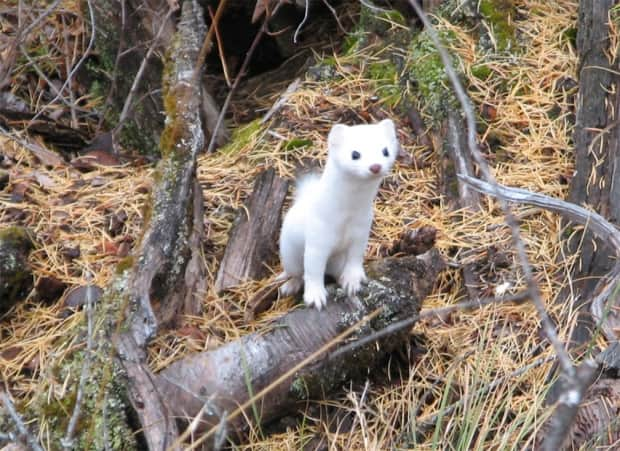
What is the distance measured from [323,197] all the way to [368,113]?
136 cm

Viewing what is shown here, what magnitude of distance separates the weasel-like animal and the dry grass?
0.20 m

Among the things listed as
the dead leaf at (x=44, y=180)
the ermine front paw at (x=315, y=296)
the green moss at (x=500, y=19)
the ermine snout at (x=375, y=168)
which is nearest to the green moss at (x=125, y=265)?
the ermine front paw at (x=315, y=296)

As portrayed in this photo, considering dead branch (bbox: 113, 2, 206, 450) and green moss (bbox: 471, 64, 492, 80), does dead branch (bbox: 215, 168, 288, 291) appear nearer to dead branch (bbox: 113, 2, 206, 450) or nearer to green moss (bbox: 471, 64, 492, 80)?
dead branch (bbox: 113, 2, 206, 450)

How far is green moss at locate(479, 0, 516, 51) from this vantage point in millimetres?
4379

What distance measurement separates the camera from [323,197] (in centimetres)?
302

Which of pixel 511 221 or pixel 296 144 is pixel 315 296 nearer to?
pixel 296 144

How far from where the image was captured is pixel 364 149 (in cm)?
284

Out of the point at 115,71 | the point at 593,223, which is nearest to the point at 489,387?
the point at 593,223

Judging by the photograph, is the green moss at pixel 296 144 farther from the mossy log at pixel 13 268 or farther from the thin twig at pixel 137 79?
the mossy log at pixel 13 268

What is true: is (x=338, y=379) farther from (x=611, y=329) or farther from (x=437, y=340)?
(x=611, y=329)

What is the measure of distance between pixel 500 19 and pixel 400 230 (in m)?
1.37

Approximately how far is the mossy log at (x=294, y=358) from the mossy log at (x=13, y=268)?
2.88 ft

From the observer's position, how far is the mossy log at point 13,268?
11.1 ft

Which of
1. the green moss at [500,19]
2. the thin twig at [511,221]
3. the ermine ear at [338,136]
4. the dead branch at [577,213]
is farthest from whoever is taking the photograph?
the green moss at [500,19]
